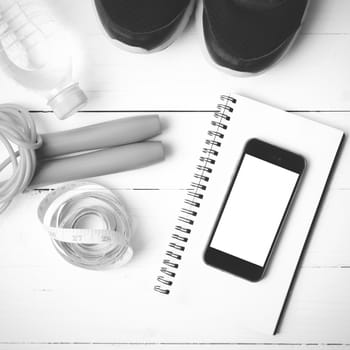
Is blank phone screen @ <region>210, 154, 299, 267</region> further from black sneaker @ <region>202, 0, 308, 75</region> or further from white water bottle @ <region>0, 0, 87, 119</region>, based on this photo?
white water bottle @ <region>0, 0, 87, 119</region>

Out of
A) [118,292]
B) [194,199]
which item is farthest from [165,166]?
[118,292]

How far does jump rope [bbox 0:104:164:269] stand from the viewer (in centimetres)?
64

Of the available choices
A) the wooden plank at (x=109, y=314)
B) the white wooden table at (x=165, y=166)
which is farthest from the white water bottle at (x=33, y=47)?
the wooden plank at (x=109, y=314)

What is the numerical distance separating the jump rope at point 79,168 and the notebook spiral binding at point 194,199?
59 mm

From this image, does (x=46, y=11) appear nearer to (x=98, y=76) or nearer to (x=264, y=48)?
(x=98, y=76)

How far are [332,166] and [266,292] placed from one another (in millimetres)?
191

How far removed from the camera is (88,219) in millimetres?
706

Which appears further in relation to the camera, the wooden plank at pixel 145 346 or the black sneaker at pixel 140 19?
the wooden plank at pixel 145 346

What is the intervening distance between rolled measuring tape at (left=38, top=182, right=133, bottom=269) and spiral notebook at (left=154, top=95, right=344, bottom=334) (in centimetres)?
7

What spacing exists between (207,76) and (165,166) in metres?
0.13

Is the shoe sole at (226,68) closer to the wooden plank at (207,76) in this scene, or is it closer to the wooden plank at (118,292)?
the wooden plank at (207,76)

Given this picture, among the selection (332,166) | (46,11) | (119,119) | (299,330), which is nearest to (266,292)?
(299,330)

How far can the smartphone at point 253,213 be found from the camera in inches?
27.2

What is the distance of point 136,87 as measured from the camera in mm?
699
